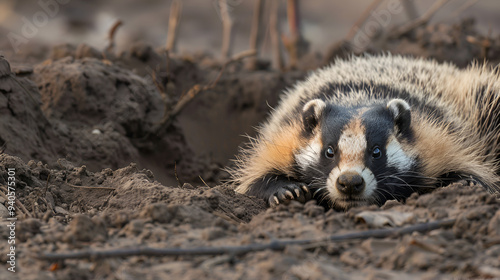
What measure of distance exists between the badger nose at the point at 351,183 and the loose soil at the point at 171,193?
0.40 meters

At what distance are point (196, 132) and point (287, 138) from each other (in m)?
2.72

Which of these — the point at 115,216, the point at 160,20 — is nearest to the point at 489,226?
the point at 115,216

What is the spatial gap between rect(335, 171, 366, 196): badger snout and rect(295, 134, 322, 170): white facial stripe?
0.51 metres

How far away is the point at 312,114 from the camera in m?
4.71

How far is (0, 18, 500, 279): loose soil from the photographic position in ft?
8.55

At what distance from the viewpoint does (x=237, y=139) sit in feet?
24.9

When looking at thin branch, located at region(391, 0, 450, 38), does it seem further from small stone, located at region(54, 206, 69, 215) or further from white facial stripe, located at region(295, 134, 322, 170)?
small stone, located at region(54, 206, 69, 215)

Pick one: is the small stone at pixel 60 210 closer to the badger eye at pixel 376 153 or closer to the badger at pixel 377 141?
the badger at pixel 377 141

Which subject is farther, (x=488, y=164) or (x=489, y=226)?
(x=488, y=164)

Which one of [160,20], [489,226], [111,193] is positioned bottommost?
[111,193]

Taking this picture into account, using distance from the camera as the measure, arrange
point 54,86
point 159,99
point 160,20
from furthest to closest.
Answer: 1. point 160,20
2. point 159,99
3. point 54,86

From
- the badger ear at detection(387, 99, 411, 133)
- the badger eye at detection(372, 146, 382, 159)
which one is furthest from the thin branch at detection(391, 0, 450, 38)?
the badger eye at detection(372, 146, 382, 159)

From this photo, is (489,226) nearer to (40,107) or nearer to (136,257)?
(136,257)

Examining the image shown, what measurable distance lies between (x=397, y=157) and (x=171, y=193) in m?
1.90
